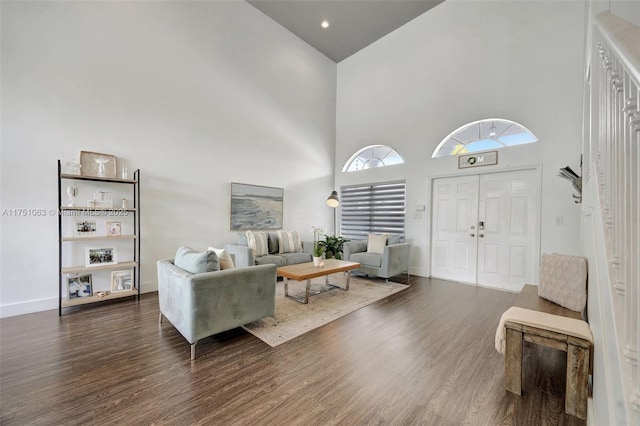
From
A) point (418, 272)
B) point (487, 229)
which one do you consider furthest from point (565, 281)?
point (418, 272)

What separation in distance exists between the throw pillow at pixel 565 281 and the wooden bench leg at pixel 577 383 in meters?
0.80

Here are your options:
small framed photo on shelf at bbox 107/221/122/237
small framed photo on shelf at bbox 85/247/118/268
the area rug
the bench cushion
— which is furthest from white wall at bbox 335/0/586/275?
small framed photo on shelf at bbox 85/247/118/268

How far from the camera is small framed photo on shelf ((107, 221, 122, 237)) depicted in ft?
11.9

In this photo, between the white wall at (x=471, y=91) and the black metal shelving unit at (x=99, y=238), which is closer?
the black metal shelving unit at (x=99, y=238)

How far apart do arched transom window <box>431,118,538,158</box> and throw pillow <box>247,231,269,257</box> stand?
378 centimetres

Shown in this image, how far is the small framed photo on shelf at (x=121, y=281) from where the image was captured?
357 centimetres

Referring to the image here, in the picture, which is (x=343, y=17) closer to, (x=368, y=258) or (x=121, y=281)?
(x=368, y=258)

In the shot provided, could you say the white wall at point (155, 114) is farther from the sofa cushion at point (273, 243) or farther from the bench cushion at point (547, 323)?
the bench cushion at point (547, 323)

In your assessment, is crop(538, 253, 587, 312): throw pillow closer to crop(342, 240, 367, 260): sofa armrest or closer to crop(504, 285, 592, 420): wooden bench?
crop(504, 285, 592, 420): wooden bench

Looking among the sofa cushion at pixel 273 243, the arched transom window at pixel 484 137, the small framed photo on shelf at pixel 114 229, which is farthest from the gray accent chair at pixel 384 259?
the small framed photo on shelf at pixel 114 229

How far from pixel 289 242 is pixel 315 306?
84.6 inches

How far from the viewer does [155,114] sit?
412 centimetres

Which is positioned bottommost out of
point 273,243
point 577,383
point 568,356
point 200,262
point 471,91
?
point 577,383

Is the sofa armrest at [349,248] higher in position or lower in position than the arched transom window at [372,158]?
lower
